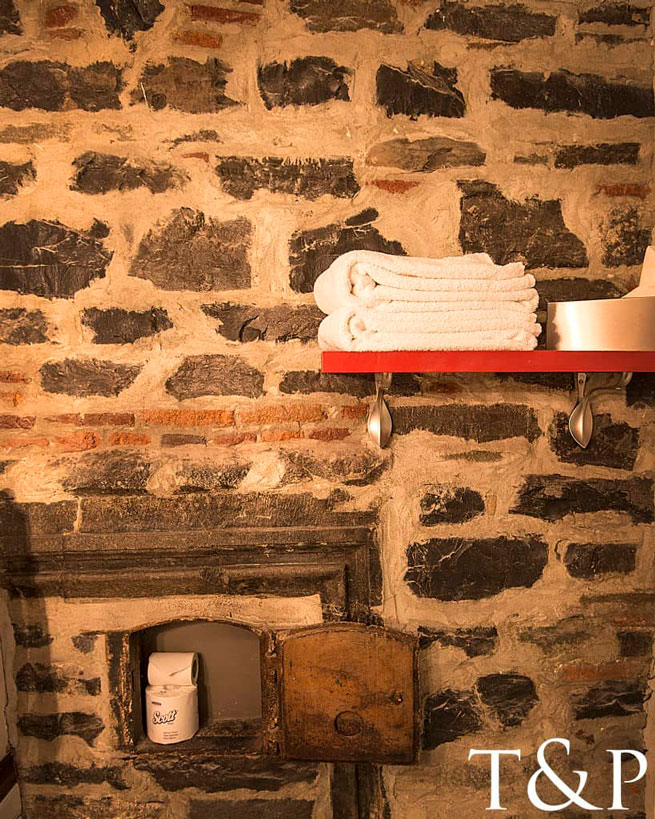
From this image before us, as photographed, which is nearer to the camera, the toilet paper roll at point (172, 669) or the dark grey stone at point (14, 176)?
the dark grey stone at point (14, 176)

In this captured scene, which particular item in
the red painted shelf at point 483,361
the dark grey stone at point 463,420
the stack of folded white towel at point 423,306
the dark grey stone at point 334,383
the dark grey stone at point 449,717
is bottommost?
the dark grey stone at point 449,717

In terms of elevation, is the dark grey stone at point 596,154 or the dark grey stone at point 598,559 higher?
the dark grey stone at point 596,154

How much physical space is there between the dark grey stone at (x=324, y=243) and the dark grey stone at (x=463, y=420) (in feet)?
1.13

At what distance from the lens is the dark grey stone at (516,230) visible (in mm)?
1319

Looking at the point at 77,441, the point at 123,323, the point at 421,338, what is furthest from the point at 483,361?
the point at 77,441

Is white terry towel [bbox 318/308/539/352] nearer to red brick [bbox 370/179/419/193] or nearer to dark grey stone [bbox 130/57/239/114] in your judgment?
red brick [bbox 370/179/419/193]

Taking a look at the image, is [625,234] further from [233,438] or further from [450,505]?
[233,438]

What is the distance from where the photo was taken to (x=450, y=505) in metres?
1.34

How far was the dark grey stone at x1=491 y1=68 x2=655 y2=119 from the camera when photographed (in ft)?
4.29

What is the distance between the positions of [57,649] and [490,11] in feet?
5.39

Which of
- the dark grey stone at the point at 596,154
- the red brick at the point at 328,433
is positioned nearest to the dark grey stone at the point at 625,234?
the dark grey stone at the point at 596,154

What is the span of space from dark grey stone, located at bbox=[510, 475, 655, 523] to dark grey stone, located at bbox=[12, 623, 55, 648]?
1.05 meters

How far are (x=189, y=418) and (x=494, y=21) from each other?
3.47ft

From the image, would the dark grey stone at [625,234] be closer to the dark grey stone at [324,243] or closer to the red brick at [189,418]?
the dark grey stone at [324,243]
